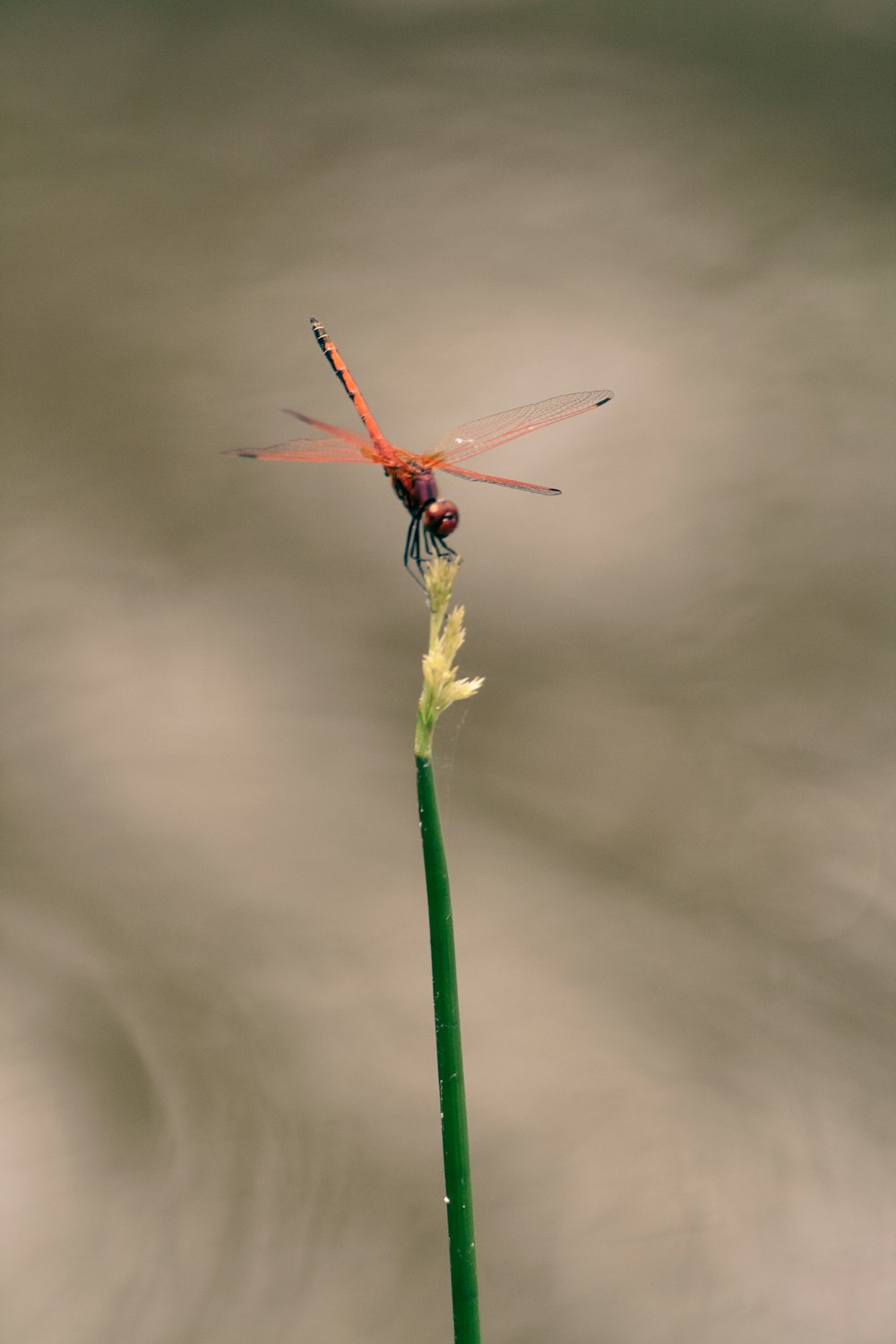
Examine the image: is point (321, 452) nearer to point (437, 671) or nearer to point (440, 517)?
point (440, 517)

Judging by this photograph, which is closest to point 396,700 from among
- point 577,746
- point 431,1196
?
point 577,746

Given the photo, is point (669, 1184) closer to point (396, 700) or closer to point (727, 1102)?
point (727, 1102)

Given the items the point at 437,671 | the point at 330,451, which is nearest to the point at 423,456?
the point at 330,451

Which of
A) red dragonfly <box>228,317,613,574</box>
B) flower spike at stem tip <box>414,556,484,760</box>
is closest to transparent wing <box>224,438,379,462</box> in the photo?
red dragonfly <box>228,317,613,574</box>

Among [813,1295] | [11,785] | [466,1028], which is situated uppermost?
[11,785]

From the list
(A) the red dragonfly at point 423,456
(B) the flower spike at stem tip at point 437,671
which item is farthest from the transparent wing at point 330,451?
(B) the flower spike at stem tip at point 437,671

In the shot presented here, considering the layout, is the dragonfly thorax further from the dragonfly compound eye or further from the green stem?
the green stem

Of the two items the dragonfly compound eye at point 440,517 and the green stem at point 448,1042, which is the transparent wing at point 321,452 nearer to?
the dragonfly compound eye at point 440,517

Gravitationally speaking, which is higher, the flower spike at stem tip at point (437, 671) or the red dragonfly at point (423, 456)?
the red dragonfly at point (423, 456)
